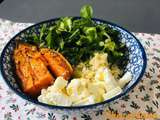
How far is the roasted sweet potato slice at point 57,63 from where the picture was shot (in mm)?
801

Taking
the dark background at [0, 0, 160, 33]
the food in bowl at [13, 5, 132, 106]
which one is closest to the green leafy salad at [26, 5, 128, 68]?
the food in bowl at [13, 5, 132, 106]

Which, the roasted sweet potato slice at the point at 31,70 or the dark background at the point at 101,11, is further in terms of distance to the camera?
the dark background at the point at 101,11

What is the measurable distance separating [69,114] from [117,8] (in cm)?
99

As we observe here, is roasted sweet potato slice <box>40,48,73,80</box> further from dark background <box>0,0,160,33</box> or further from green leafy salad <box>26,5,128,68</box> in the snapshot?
dark background <box>0,0,160,33</box>

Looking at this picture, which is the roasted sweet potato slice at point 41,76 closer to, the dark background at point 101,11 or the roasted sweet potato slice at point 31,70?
the roasted sweet potato slice at point 31,70

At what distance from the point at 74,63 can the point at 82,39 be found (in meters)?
0.07

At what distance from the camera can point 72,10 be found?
1.60 m

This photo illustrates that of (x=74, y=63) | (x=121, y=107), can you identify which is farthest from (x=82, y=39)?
(x=121, y=107)

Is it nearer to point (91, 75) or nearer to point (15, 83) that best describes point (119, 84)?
point (91, 75)

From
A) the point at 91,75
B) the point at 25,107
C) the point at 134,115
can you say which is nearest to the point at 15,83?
the point at 25,107

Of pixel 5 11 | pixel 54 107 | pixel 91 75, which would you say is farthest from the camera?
pixel 5 11

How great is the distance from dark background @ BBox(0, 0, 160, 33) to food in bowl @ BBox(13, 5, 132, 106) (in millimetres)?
630

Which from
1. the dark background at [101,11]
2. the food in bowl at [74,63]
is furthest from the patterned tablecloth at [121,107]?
the dark background at [101,11]

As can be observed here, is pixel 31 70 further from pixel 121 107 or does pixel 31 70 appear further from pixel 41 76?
pixel 121 107
